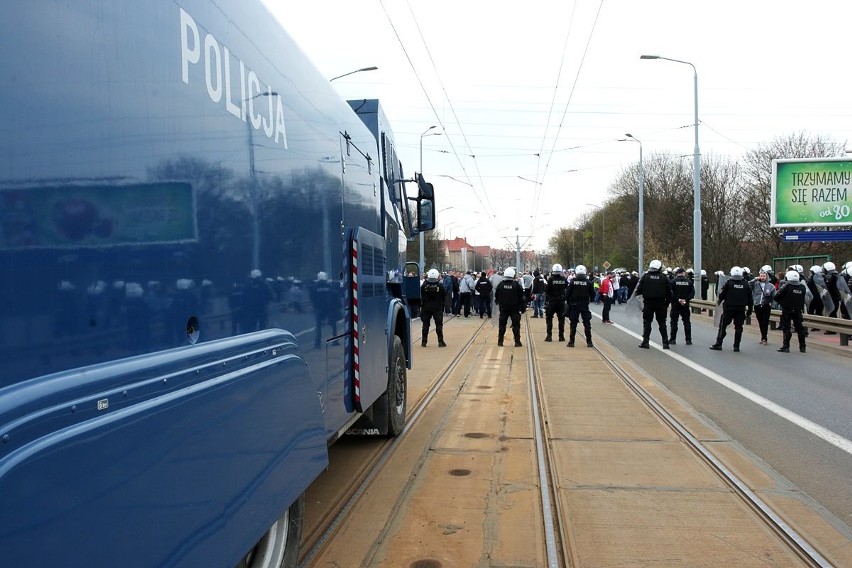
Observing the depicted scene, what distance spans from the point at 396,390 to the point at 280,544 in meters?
3.85

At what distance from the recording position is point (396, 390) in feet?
23.8

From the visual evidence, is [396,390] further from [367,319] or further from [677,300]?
[677,300]

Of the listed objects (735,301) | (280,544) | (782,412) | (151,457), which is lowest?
(782,412)

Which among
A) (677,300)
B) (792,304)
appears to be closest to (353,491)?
(792,304)

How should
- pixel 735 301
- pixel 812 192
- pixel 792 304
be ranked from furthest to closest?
pixel 812 192, pixel 735 301, pixel 792 304

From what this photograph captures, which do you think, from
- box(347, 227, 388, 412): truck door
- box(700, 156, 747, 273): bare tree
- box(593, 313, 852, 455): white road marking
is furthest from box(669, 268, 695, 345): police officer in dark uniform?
box(700, 156, 747, 273): bare tree

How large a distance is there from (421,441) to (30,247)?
579 centimetres

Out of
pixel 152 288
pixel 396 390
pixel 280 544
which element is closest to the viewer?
pixel 152 288

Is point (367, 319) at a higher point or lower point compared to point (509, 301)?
higher

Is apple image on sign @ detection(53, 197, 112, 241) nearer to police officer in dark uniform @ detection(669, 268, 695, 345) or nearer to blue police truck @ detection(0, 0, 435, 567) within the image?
blue police truck @ detection(0, 0, 435, 567)

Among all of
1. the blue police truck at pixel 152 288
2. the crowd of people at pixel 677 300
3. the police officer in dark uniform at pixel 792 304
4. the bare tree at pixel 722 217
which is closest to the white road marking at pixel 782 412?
the crowd of people at pixel 677 300

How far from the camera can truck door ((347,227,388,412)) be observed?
523cm

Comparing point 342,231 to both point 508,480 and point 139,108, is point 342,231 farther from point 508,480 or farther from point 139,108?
point 139,108

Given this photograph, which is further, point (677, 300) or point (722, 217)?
point (722, 217)
